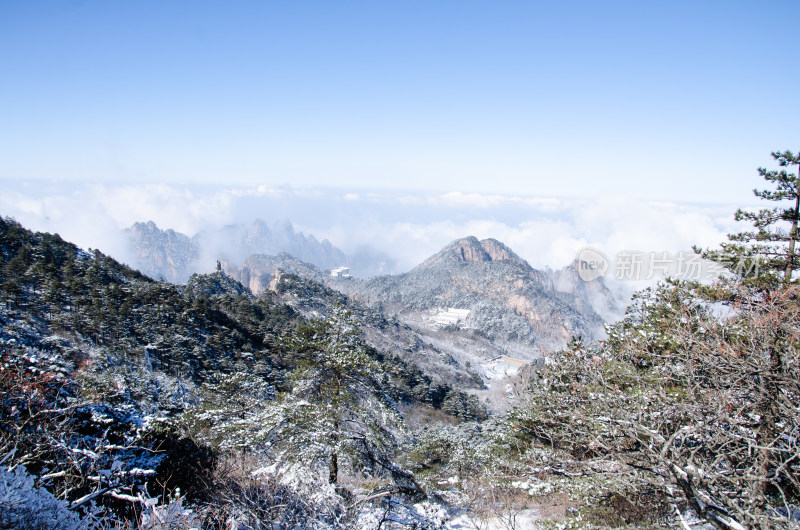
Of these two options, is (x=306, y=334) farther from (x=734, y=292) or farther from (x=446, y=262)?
(x=446, y=262)

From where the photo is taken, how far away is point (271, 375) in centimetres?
3228

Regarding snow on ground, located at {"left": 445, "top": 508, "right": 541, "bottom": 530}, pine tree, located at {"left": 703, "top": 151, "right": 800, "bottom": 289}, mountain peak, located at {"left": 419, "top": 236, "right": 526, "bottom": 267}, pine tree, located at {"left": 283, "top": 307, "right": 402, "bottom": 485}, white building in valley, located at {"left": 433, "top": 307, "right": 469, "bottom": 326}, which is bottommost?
white building in valley, located at {"left": 433, "top": 307, "right": 469, "bottom": 326}

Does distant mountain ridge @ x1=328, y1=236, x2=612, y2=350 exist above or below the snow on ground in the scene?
below

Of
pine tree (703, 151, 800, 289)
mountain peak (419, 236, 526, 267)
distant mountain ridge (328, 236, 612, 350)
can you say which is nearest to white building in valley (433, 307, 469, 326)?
distant mountain ridge (328, 236, 612, 350)

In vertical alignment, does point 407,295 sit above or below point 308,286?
below

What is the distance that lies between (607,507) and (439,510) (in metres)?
4.25

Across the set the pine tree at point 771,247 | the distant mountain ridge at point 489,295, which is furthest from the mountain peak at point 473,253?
the pine tree at point 771,247

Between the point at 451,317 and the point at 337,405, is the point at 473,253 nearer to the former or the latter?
the point at 451,317

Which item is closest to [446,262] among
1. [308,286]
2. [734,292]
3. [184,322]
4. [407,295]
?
[407,295]

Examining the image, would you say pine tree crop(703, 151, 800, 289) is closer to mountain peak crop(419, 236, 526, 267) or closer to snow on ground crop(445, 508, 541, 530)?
snow on ground crop(445, 508, 541, 530)

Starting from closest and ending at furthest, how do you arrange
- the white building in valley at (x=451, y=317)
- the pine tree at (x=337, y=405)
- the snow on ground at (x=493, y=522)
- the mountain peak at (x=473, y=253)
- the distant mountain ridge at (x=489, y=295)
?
1. the snow on ground at (x=493, y=522)
2. the pine tree at (x=337, y=405)
3. the white building in valley at (x=451, y=317)
4. the distant mountain ridge at (x=489, y=295)
5. the mountain peak at (x=473, y=253)

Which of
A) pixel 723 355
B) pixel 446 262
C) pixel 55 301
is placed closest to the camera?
pixel 723 355

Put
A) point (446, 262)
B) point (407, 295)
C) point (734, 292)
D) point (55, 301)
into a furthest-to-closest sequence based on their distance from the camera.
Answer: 1. point (446, 262)
2. point (407, 295)
3. point (55, 301)
4. point (734, 292)

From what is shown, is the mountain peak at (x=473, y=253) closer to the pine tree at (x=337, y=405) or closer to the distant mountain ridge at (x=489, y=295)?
the distant mountain ridge at (x=489, y=295)
